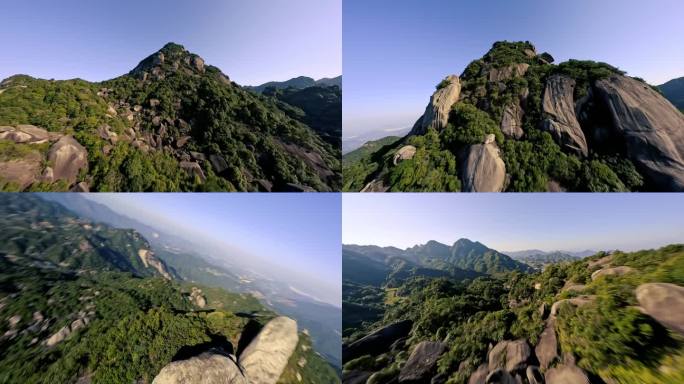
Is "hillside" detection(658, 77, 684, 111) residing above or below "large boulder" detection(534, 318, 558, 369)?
above

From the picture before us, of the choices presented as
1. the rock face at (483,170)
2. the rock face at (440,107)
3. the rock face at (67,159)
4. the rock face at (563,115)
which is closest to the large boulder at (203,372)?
the rock face at (67,159)

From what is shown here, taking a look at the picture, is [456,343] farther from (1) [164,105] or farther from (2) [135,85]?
(2) [135,85]

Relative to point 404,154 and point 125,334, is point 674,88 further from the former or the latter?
point 125,334

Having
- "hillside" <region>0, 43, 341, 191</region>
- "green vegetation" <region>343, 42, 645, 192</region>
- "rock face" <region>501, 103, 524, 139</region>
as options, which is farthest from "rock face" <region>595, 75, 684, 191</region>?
"hillside" <region>0, 43, 341, 191</region>

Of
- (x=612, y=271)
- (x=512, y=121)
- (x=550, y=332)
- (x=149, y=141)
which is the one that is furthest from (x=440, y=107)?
(x=149, y=141)

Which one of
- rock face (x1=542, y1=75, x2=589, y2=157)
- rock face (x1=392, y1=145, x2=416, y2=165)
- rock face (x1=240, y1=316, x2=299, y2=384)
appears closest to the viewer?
rock face (x1=240, y1=316, x2=299, y2=384)

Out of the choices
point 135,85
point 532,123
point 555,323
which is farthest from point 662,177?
point 135,85

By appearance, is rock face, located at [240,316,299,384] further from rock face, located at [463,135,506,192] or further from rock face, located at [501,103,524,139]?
rock face, located at [501,103,524,139]
